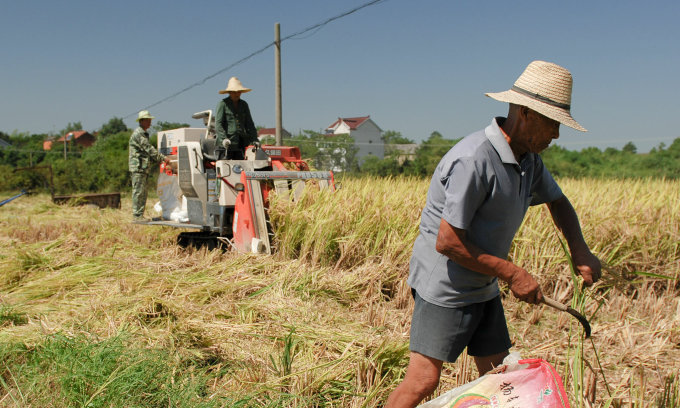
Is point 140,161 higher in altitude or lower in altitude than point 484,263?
higher

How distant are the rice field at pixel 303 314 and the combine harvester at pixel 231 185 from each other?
229mm

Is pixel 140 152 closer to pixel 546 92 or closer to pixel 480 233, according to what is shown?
pixel 480 233

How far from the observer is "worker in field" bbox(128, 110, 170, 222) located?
8.68 metres

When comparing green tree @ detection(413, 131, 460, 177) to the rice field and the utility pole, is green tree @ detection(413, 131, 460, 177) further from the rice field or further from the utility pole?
the rice field

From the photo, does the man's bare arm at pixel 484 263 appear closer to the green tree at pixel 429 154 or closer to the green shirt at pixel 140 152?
the green shirt at pixel 140 152

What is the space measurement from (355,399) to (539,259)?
2.82 m

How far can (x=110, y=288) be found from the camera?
14.8 ft

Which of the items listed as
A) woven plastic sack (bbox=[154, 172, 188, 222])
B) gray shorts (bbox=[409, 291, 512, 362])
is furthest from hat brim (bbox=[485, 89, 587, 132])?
woven plastic sack (bbox=[154, 172, 188, 222])

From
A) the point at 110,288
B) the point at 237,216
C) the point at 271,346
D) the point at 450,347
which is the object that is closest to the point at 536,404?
the point at 450,347

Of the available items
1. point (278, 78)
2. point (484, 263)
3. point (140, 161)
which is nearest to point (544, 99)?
point (484, 263)

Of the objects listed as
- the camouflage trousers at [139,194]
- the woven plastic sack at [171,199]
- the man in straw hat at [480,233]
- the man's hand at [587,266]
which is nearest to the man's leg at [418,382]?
the man in straw hat at [480,233]

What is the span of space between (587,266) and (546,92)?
0.84 meters

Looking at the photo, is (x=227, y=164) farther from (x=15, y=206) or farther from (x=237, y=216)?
(x=15, y=206)

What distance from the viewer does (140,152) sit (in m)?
8.89
